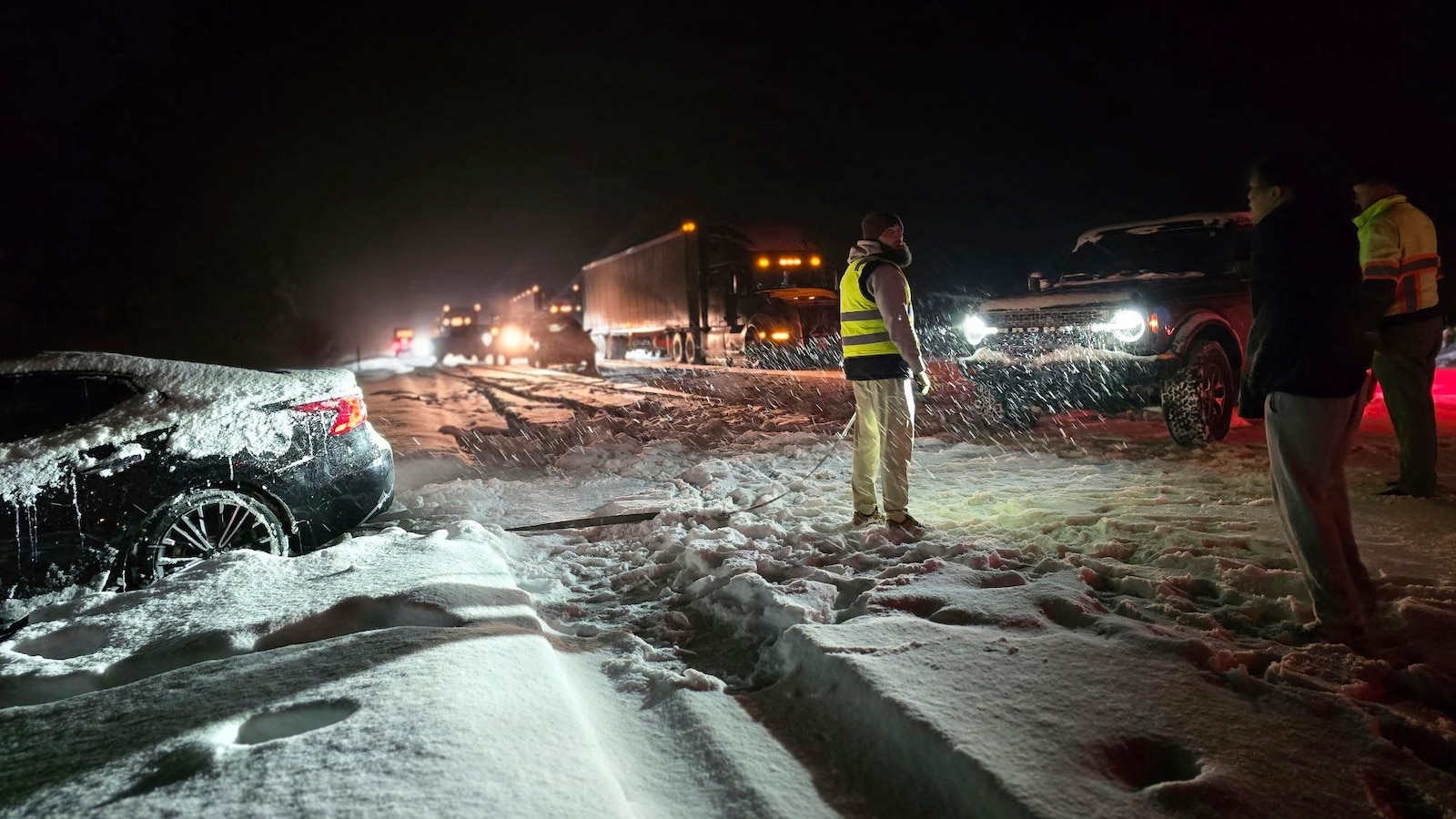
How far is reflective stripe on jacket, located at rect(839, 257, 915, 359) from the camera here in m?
5.26

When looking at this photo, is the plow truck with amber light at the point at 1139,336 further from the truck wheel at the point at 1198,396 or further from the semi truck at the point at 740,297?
the semi truck at the point at 740,297

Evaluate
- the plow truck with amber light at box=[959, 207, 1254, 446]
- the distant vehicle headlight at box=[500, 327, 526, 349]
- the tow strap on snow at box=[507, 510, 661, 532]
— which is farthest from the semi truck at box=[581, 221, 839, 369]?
the tow strap on snow at box=[507, 510, 661, 532]

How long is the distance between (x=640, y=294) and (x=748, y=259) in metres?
7.06

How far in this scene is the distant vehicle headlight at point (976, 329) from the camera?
881 cm

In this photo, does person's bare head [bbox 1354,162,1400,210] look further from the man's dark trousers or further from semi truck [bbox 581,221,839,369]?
semi truck [bbox 581,221,839,369]

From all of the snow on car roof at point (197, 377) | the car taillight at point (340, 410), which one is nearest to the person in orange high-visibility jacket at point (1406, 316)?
the car taillight at point (340, 410)

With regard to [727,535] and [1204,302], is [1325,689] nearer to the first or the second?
[727,535]

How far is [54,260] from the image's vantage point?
3369cm

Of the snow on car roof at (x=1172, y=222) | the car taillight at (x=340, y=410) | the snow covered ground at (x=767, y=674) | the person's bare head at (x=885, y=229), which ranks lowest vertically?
the snow covered ground at (x=767, y=674)

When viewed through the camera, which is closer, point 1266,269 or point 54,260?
point 1266,269

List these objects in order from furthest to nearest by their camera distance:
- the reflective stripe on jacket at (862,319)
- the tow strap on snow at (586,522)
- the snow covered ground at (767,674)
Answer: the tow strap on snow at (586,522)
the reflective stripe on jacket at (862,319)
the snow covered ground at (767,674)

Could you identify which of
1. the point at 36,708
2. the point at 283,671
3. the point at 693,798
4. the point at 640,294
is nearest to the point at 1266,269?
the point at 693,798

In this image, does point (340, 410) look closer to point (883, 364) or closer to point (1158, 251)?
point (883, 364)

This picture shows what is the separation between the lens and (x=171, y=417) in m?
4.60
